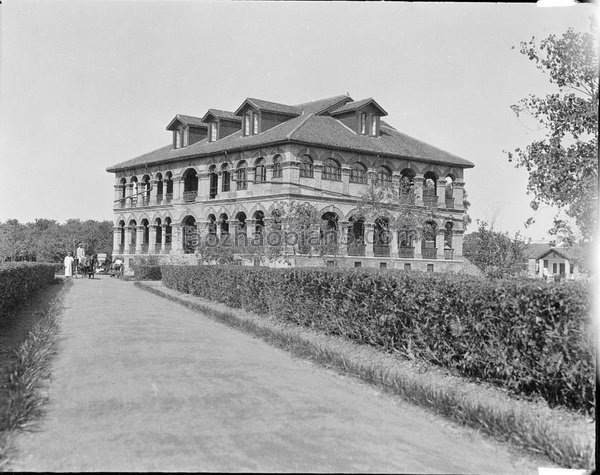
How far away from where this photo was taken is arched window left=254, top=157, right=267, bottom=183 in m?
38.2

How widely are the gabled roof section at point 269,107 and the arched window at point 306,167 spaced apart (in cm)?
532

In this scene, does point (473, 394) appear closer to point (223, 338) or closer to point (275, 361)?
point (275, 361)

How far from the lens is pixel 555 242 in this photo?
12297 mm

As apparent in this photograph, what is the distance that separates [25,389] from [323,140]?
32.3 meters

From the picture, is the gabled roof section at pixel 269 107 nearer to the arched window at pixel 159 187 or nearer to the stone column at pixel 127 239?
the arched window at pixel 159 187

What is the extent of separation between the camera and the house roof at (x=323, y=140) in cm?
3739

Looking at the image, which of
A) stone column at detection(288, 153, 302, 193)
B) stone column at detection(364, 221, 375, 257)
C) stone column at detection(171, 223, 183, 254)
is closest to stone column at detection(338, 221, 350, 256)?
stone column at detection(364, 221, 375, 257)

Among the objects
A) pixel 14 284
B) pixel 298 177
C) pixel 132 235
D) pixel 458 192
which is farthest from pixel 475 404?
pixel 132 235

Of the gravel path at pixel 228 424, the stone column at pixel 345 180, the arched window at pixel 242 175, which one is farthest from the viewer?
the arched window at pixel 242 175

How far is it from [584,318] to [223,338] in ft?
22.8

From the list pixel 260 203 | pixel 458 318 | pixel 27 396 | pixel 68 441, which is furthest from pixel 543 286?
pixel 260 203

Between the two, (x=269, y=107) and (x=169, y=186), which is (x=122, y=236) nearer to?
(x=169, y=186)

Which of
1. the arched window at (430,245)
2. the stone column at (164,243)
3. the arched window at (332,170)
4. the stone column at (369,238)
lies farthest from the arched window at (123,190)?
the arched window at (430,245)

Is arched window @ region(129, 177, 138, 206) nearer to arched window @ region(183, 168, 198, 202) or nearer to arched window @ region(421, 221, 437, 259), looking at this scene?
arched window @ region(183, 168, 198, 202)
